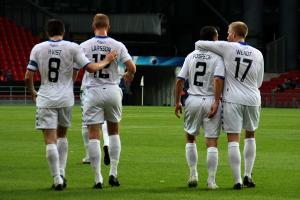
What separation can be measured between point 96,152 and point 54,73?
1.27 metres

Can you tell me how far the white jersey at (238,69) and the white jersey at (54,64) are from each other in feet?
5.90

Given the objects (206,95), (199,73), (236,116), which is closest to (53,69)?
(199,73)

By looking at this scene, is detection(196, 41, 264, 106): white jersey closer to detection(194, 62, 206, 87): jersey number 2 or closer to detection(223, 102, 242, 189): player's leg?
detection(223, 102, 242, 189): player's leg

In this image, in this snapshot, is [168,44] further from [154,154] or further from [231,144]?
[231,144]

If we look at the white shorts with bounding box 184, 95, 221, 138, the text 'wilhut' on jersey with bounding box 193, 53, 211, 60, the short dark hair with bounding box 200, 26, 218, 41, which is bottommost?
the white shorts with bounding box 184, 95, 221, 138

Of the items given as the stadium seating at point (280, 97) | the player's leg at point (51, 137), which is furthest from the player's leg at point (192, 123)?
the stadium seating at point (280, 97)

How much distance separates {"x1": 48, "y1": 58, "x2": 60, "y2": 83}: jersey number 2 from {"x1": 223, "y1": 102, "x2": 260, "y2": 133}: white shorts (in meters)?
2.43

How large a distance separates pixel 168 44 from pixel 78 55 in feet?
169

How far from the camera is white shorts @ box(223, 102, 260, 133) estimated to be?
13930mm

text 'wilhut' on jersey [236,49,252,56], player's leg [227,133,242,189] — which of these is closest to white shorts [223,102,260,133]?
player's leg [227,133,242,189]

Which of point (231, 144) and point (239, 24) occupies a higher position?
point (239, 24)

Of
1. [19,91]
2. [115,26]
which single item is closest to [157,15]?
[115,26]

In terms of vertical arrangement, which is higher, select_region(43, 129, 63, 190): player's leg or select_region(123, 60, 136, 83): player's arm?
select_region(123, 60, 136, 83): player's arm

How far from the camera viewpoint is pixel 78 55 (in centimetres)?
1373
